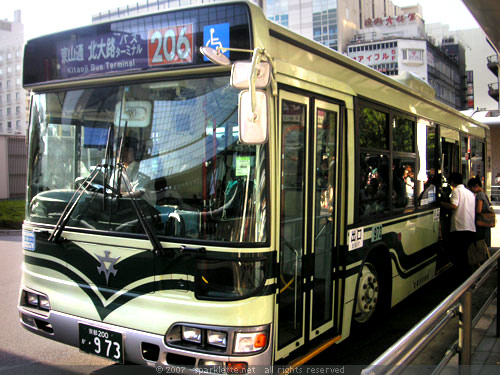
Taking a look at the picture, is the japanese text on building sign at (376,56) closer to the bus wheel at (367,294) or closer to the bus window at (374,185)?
the bus window at (374,185)

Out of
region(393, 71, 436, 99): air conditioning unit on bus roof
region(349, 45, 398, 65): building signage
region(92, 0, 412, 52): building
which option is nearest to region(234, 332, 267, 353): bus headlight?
region(393, 71, 436, 99): air conditioning unit on bus roof

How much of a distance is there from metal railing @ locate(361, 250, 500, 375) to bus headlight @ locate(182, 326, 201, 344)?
1.37 meters

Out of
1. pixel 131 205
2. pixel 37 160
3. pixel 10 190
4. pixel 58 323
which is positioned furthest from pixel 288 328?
pixel 10 190

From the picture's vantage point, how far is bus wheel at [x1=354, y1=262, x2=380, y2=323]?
16.7 feet

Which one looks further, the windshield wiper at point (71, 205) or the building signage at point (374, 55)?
the building signage at point (374, 55)

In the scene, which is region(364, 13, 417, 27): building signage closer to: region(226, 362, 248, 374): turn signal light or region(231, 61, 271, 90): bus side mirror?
region(231, 61, 271, 90): bus side mirror

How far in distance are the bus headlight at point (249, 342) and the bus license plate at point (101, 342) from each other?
0.88 m

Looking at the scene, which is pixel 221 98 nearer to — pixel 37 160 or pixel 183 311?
pixel 183 311

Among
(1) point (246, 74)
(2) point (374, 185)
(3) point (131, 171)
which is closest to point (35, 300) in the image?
(3) point (131, 171)

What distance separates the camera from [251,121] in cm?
307

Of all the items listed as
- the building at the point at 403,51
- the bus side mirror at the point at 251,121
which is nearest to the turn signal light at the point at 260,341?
the bus side mirror at the point at 251,121

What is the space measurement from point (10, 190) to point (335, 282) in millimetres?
20184

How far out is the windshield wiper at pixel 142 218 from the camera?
136 inches

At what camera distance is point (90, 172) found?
3873 mm
